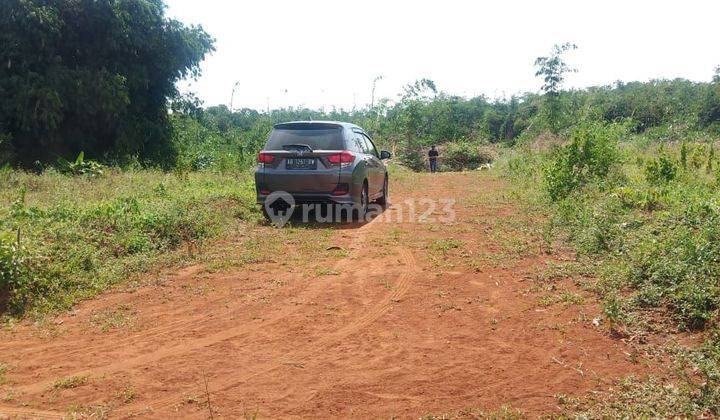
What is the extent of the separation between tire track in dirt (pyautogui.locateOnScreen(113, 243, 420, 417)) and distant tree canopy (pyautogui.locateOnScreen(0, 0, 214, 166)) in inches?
513

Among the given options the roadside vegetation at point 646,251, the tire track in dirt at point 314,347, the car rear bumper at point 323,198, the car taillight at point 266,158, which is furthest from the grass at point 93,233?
the roadside vegetation at point 646,251

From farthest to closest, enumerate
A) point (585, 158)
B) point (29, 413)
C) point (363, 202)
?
point (585, 158)
point (363, 202)
point (29, 413)

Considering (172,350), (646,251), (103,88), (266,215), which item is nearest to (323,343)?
(172,350)

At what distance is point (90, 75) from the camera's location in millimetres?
15430

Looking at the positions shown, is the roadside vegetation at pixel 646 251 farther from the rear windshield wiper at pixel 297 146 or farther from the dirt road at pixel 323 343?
the rear windshield wiper at pixel 297 146

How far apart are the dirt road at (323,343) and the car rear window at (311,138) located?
8.19ft

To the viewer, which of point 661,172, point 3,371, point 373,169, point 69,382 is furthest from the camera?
point 661,172

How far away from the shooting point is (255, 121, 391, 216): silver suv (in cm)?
870

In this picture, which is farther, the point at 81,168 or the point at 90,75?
the point at 90,75

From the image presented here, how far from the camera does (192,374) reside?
3.65 meters

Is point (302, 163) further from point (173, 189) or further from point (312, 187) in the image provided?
point (173, 189)

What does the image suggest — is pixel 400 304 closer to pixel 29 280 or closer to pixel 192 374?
pixel 192 374

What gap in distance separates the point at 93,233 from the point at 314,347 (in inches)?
150

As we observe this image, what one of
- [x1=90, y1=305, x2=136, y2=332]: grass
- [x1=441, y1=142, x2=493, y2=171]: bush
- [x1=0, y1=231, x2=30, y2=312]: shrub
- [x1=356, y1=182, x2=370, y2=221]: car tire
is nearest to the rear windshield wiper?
[x1=356, y1=182, x2=370, y2=221]: car tire
